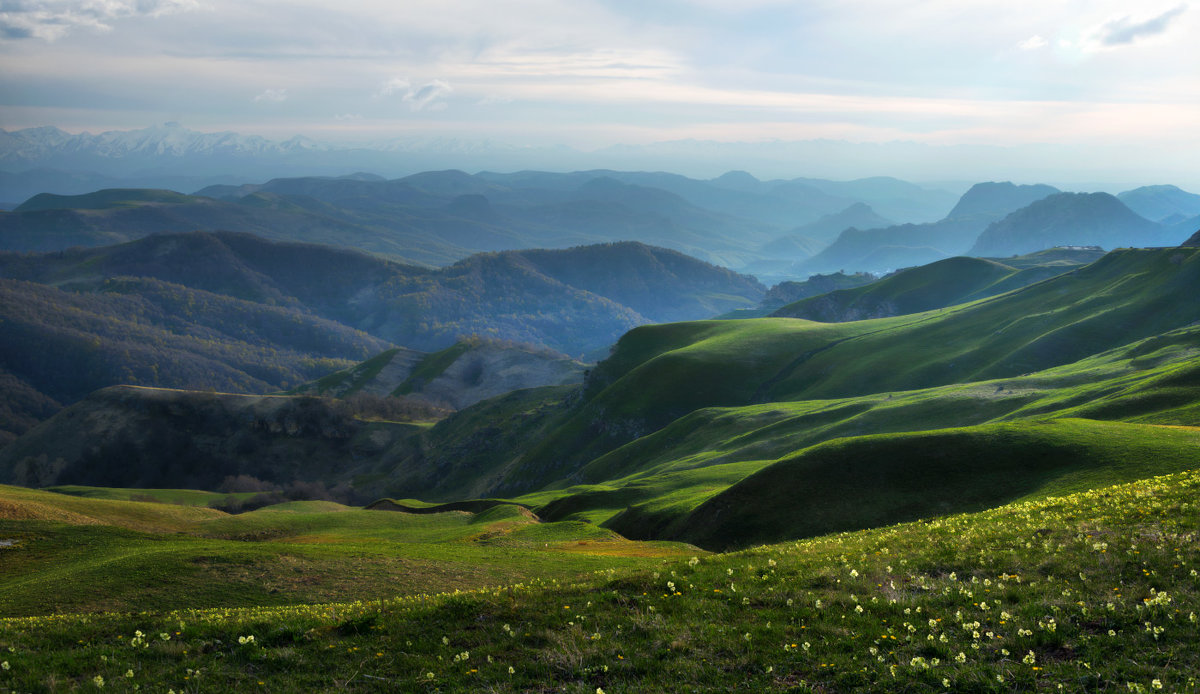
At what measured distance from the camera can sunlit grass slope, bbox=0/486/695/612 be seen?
89.6 ft

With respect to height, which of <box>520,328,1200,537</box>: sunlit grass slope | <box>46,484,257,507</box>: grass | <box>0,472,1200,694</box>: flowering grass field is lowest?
<box>46,484,257,507</box>: grass

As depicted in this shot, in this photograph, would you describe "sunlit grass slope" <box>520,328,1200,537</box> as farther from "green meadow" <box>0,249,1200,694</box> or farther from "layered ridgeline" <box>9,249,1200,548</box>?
"green meadow" <box>0,249,1200,694</box>

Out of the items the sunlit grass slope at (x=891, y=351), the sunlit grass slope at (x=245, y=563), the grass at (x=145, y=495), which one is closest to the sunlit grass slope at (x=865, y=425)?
the sunlit grass slope at (x=245, y=563)

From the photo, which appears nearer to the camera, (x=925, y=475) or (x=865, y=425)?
(x=925, y=475)

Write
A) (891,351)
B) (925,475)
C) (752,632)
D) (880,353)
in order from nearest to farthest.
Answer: (752,632) → (925,475) → (891,351) → (880,353)

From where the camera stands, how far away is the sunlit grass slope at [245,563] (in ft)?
89.6

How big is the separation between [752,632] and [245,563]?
24506 mm

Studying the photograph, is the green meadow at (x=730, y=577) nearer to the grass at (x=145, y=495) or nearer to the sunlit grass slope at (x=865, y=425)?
the sunlit grass slope at (x=865, y=425)

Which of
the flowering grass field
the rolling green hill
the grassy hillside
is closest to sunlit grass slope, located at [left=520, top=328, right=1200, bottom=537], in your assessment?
the grassy hillside

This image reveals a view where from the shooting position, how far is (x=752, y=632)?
16.0 m

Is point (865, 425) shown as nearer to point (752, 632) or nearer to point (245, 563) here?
point (245, 563)

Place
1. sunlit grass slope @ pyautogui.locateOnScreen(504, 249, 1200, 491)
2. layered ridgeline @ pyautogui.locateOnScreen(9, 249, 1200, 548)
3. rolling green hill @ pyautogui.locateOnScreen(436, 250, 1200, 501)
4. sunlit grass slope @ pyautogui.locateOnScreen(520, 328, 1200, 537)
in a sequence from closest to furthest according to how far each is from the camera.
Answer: layered ridgeline @ pyautogui.locateOnScreen(9, 249, 1200, 548)
sunlit grass slope @ pyautogui.locateOnScreen(520, 328, 1200, 537)
sunlit grass slope @ pyautogui.locateOnScreen(504, 249, 1200, 491)
rolling green hill @ pyautogui.locateOnScreen(436, 250, 1200, 501)

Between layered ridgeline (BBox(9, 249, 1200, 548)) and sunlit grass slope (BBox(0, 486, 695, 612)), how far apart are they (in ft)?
40.8

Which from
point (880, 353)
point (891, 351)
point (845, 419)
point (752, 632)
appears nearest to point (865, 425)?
point (845, 419)
